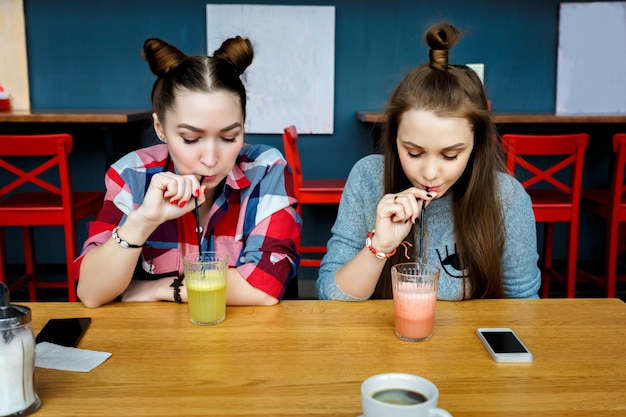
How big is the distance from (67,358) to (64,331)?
0.40 feet

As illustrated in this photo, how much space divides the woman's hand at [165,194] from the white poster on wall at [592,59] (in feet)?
10.6

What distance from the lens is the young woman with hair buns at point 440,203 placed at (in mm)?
1352

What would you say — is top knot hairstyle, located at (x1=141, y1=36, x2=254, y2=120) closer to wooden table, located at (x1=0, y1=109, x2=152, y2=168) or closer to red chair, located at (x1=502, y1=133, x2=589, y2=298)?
red chair, located at (x1=502, y1=133, x2=589, y2=298)

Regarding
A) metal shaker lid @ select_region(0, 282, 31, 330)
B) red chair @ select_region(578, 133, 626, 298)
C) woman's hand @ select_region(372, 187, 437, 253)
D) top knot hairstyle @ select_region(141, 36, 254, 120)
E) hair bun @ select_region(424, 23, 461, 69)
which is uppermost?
hair bun @ select_region(424, 23, 461, 69)

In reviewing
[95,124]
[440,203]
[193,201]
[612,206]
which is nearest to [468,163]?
[440,203]

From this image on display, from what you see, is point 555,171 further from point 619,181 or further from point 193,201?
point 193,201

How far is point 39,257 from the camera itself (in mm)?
3875

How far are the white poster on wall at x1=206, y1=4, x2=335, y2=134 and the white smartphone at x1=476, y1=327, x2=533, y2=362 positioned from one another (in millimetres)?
2892

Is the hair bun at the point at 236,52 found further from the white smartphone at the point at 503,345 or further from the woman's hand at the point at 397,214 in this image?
the white smartphone at the point at 503,345

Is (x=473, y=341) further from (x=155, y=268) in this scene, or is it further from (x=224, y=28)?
(x=224, y=28)

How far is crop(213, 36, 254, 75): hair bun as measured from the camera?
4.80ft

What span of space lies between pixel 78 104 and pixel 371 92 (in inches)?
71.3

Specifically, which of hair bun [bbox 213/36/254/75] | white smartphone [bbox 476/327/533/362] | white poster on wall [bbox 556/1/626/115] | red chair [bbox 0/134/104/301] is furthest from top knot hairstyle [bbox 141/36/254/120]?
white poster on wall [bbox 556/1/626/115]

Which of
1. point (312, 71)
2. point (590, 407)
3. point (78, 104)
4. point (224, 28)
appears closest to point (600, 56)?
point (312, 71)
